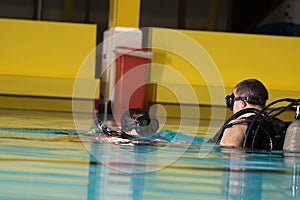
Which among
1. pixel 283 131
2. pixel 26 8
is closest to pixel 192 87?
pixel 283 131

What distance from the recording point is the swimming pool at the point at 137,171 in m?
3.12

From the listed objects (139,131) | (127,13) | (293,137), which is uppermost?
(127,13)

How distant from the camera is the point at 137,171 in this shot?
3.90 meters

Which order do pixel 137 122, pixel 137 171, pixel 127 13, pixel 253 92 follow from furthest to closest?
pixel 127 13, pixel 137 122, pixel 253 92, pixel 137 171

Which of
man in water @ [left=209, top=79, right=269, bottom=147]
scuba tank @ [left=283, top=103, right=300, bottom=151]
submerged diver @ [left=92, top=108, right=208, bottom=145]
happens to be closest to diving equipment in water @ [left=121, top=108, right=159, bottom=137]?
submerged diver @ [left=92, top=108, right=208, bottom=145]

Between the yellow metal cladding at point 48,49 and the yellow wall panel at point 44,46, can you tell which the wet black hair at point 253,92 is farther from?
the yellow wall panel at point 44,46

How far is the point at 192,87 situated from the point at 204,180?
8270 mm

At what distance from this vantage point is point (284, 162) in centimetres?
475

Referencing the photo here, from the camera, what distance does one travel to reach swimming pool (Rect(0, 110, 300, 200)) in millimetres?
3125

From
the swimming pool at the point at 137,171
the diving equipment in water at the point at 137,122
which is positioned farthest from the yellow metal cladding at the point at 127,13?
the swimming pool at the point at 137,171

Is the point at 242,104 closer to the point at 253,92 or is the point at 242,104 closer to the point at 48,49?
the point at 253,92

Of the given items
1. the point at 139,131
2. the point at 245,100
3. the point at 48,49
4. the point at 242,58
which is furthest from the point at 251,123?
the point at 48,49

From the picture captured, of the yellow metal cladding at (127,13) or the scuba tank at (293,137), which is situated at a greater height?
the yellow metal cladding at (127,13)

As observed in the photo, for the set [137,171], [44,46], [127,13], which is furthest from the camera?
[44,46]
